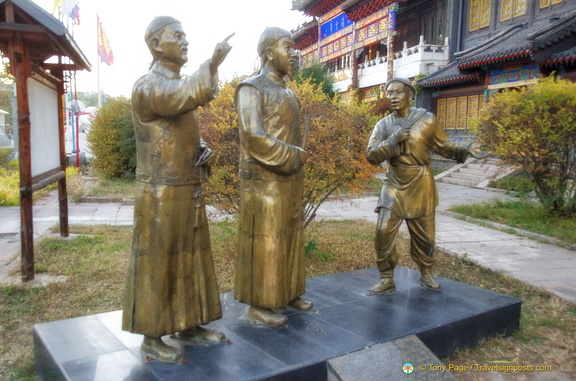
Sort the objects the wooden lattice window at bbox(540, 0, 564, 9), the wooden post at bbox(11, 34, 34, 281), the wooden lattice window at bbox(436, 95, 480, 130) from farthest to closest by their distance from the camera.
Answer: the wooden lattice window at bbox(436, 95, 480, 130), the wooden lattice window at bbox(540, 0, 564, 9), the wooden post at bbox(11, 34, 34, 281)

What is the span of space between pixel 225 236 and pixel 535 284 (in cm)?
470

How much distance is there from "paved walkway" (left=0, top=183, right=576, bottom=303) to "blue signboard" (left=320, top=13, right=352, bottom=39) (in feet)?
49.1

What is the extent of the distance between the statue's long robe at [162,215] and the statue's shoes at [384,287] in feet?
6.45

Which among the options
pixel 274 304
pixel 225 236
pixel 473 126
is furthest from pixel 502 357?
pixel 473 126

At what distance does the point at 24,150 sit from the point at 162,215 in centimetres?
355

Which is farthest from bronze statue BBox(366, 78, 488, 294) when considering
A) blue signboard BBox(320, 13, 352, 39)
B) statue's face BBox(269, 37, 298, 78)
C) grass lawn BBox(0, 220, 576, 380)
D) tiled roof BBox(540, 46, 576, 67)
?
blue signboard BBox(320, 13, 352, 39)

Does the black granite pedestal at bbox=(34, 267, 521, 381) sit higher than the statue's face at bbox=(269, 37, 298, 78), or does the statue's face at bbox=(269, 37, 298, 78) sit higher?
the statue's face at bbox=(269, 37, 298, 78)

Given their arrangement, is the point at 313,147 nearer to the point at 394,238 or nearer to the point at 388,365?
the point at 394,238

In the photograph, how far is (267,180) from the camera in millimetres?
3521

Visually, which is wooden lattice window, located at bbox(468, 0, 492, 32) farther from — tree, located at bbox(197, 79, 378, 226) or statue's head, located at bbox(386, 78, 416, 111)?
statue's head, located at bbox(386, 78, 416, 111)

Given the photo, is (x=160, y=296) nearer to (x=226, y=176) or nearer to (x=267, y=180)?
(x=267, y=180)

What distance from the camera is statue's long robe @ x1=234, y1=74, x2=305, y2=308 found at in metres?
3.43

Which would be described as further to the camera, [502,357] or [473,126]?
[473,126]

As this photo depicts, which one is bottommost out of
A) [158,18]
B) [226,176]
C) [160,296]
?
[160,296]
